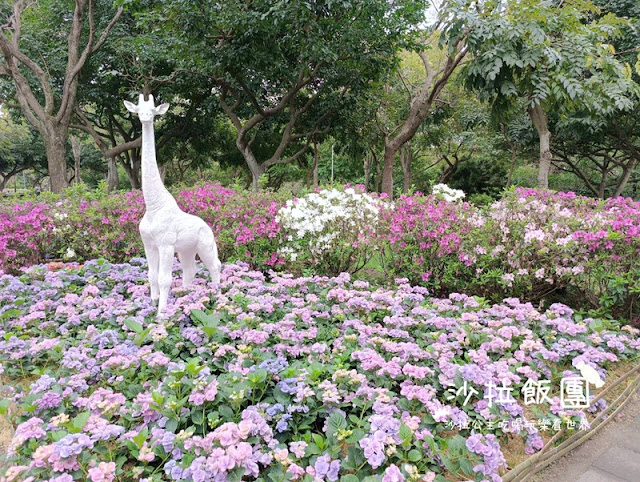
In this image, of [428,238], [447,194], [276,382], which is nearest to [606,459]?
[276,382]

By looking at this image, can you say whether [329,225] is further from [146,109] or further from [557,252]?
[146,109]

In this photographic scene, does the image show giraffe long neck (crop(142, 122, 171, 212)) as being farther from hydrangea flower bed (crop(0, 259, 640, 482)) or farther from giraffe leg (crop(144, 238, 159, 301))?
hydrangea flower bed (crop(0, 259, 640, 482))

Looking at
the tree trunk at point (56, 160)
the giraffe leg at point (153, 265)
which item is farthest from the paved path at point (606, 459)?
the tree trunk at point (56, 160)

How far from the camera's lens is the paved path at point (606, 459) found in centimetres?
230

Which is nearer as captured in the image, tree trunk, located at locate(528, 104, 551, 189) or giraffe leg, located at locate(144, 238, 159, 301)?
giraffe leg, located at locate(144, 238, 159, 301)

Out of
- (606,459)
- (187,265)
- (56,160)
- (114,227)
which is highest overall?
(56,160)

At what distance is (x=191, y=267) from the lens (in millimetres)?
4035

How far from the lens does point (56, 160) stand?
388 inches

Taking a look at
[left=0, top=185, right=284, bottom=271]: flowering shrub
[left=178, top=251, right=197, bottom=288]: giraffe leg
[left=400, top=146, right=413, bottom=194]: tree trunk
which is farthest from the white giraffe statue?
[left=400, top=146, right=413, bottom=194]: tree trunk

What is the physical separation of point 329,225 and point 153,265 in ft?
7.82

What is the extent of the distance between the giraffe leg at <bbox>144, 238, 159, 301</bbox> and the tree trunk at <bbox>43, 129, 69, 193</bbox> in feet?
25.1

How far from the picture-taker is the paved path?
2.30 meters

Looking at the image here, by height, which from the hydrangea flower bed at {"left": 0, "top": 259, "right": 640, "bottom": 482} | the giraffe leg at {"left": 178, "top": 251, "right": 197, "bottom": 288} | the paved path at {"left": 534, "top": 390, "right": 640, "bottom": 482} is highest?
the giraffe leg at {"left": 178, "top": 251, "right": 197, "bottom": 288}

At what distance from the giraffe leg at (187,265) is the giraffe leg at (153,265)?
0.30 metres
